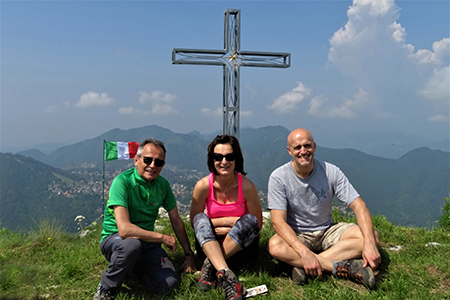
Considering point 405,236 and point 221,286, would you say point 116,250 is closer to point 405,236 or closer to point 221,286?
point 221,286

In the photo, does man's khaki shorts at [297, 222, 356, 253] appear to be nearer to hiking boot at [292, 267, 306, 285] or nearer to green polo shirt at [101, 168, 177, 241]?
hiking boot at [292, 267, 306, 285]

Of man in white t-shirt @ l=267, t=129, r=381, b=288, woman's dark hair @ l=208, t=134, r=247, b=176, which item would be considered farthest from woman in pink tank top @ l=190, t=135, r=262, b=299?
man in white t-shirt @ l=267, t=129, r=381, b=288

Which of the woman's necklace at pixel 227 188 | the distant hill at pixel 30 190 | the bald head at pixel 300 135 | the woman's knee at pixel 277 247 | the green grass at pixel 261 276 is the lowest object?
the distant hill at pixel 30 190

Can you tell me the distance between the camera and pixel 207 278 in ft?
13.5

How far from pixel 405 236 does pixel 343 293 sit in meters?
3.11

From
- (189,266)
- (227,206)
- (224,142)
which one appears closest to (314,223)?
(227,206)

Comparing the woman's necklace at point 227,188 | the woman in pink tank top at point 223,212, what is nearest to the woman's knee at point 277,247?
the woman in pink tank top at point 223,212

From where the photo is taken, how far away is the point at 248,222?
165 inches

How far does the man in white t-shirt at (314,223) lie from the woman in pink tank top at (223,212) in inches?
13.8

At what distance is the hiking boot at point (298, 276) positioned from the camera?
13.8ft

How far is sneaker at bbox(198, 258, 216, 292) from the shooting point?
405 centimetres

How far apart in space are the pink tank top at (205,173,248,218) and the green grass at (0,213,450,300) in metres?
0.87

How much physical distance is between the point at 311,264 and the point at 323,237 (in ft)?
2.15

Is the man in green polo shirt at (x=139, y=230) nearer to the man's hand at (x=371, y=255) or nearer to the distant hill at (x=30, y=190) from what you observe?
the man's hand at (x=371, y=255)
